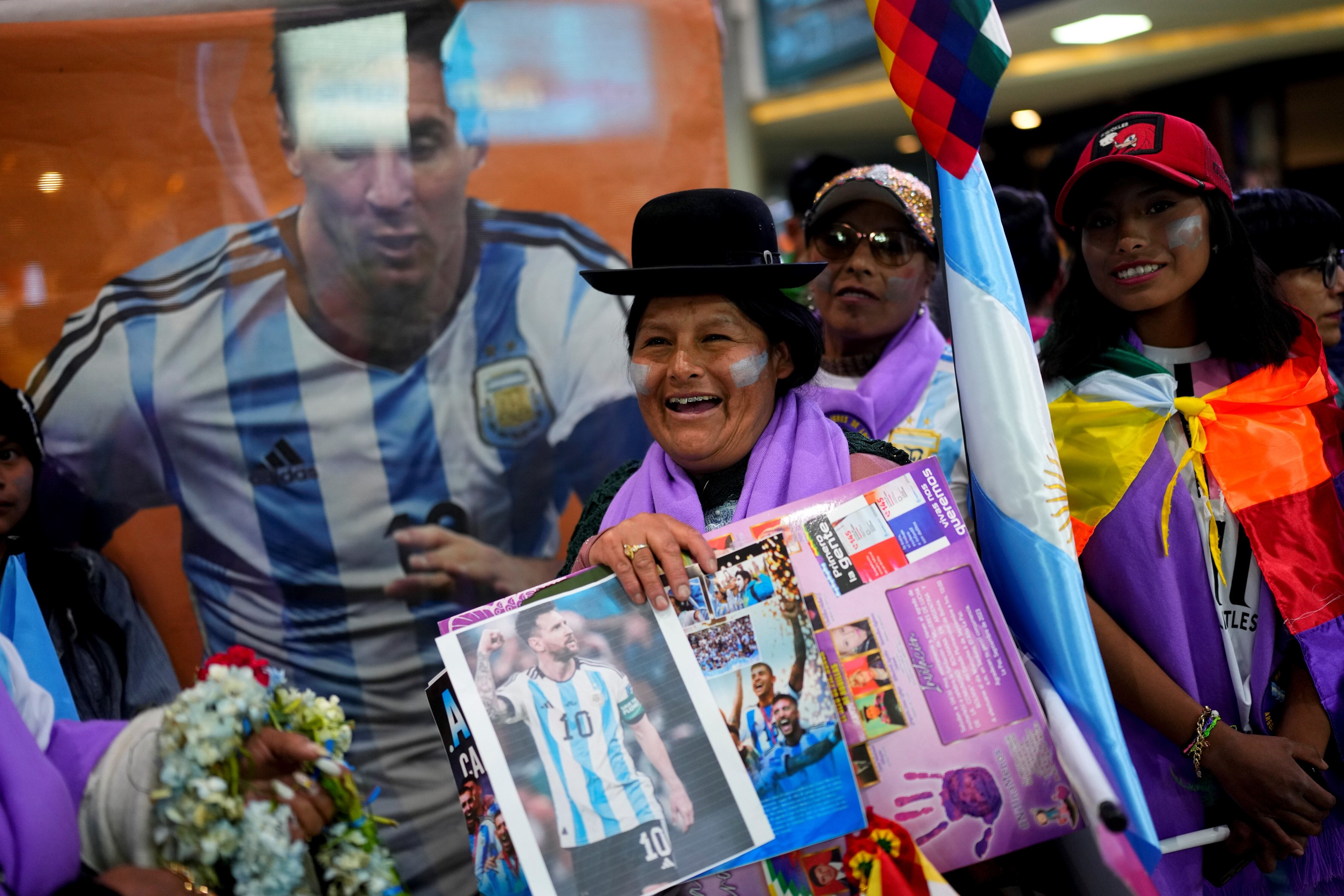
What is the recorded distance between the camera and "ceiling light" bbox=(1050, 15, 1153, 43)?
313 inches

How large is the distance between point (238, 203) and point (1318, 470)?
2.78m

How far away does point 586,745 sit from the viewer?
4.74 ft

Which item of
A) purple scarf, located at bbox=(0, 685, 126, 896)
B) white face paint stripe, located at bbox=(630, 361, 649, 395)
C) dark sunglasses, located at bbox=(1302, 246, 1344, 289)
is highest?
white face paint stripe, located at bbox=(630, 361, 649, 395)

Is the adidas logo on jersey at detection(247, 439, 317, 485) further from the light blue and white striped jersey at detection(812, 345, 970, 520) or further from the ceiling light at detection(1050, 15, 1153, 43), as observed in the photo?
the ceiling light at detection(1050, 15, 1153, 43)

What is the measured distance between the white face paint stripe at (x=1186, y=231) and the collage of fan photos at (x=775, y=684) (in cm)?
116

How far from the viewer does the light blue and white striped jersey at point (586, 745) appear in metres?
1.41

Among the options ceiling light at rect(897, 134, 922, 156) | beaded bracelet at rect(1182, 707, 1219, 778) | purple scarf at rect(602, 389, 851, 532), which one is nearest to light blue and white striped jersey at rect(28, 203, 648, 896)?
purple scarf at rect(602, 389, 851, 532)

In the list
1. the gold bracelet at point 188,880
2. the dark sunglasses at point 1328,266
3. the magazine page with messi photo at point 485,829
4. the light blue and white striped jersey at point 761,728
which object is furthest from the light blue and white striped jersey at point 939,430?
the gold bracelet at point 188,880

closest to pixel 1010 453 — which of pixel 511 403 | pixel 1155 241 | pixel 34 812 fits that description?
pixel 1155 241

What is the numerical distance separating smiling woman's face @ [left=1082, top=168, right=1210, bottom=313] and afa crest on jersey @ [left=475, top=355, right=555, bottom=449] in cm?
162

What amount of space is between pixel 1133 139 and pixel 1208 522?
0.81 metres

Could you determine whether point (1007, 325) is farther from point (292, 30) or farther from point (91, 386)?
point (91, 386)

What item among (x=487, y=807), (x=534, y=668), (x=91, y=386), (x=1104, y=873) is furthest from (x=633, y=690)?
(x=91, y=386)

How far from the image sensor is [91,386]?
2.69 metres
